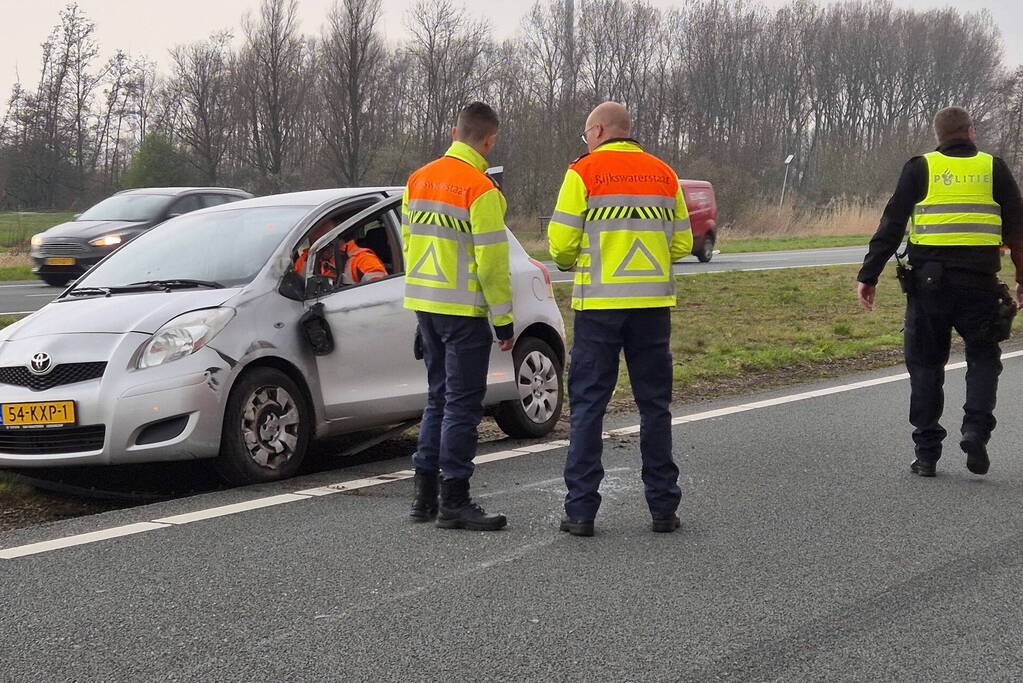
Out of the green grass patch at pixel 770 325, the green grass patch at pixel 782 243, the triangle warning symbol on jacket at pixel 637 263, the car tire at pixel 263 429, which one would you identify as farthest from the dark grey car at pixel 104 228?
the green grass patch at pixel 782 243

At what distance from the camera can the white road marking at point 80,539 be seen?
5.19 meters

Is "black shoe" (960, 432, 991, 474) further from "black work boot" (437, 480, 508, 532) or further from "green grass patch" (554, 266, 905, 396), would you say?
"green grass patch" (554, 266, 905, 396)

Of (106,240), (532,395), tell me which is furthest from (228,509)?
(106,240)

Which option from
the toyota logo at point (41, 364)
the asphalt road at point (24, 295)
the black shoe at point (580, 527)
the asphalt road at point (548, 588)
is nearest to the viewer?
the asphalt road at point (548, 588)

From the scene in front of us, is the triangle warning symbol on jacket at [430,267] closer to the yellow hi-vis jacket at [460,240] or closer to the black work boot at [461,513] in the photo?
the yellow hi-vis jacket at [460,240]

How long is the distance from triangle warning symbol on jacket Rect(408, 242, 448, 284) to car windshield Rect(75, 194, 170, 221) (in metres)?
14.7

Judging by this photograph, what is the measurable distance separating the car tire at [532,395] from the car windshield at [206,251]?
65.5 inches

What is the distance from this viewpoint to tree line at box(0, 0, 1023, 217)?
46031 millimetres

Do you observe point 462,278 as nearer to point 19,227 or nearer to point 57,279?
point 57,279

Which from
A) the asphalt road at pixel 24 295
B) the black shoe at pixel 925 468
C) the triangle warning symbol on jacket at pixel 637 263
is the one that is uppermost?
the triangle warning symbol on jacket at pixel 637 263

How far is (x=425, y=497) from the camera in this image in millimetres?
5797

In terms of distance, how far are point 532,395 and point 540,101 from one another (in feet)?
138

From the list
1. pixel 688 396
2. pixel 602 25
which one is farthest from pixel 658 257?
pixel 602 25

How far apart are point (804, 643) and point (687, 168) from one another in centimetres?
4946
